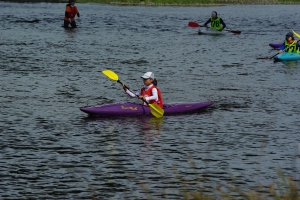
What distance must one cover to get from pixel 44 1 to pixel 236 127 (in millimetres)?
67328

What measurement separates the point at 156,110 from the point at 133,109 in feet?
1.97

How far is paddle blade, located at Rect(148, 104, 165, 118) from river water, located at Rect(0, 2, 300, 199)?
18 cm

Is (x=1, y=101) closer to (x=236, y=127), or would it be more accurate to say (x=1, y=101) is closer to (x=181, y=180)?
(x=236, y=127)

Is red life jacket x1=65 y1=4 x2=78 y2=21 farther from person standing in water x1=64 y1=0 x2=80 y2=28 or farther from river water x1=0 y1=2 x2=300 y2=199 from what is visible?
river water x1=0 y1=2 x2=300 y2=199


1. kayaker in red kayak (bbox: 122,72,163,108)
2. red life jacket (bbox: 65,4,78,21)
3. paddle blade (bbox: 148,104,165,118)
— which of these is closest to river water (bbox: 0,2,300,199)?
paddle blade (bbox: 148,104,165,118)

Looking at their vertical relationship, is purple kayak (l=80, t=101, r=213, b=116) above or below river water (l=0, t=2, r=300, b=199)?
above

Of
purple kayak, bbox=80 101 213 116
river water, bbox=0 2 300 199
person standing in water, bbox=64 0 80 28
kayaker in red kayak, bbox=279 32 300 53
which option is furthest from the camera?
person standing in water, bbox=64 0 80 28

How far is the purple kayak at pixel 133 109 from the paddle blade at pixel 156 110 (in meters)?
0.21

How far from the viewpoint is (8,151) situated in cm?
1560

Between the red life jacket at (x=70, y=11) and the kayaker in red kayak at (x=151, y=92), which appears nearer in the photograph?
the kayaker in red kayak at (x=151, y=92)

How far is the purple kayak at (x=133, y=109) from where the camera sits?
62.0 ft

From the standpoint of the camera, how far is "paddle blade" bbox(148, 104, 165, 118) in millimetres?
19094

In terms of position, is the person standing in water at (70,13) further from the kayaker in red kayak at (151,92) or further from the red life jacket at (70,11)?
the kayaker in red kayak at (151,92)

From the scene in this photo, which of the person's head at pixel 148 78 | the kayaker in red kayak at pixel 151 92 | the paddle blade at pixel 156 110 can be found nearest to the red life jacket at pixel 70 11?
the kayaker in red kayak at pixel 151 92
